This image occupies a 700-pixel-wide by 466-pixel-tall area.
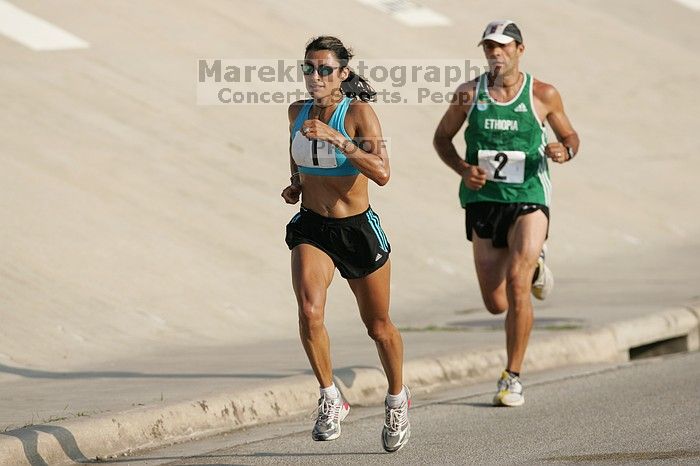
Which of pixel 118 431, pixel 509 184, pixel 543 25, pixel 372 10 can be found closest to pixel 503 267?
pixel 509 184

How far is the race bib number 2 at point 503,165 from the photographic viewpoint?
890cm

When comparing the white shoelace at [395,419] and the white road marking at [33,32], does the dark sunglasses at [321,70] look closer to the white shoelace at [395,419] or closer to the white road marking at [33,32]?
the white shoelace at [395,419]

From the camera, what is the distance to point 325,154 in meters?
6.86

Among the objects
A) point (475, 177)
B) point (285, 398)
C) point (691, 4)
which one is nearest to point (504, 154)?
point (475, 177)

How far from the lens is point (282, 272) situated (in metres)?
13.1

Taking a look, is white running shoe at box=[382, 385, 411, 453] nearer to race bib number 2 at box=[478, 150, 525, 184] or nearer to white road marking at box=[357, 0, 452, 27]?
race bib number 2 at box=[478, 150, 525, 184]

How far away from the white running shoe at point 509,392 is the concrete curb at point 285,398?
861 mm

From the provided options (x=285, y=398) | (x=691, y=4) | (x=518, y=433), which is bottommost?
(x=691, y=4)

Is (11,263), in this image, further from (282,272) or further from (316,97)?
(316,97)

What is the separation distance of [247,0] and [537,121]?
13027 mm

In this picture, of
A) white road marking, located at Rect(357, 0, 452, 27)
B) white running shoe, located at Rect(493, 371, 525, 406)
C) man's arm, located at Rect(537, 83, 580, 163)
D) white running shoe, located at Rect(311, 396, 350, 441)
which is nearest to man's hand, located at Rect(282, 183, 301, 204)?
white running shoe, located at Rect(311, 396, 350, 441)

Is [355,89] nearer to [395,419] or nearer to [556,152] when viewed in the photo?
[395,419]

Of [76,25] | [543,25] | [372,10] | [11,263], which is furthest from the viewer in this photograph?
[543,25]

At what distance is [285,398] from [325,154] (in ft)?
6.45
